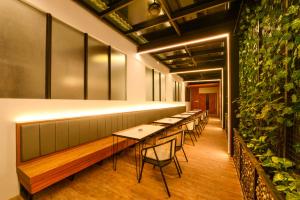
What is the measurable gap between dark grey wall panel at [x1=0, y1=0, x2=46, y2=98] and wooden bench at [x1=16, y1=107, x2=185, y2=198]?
1.89 ft

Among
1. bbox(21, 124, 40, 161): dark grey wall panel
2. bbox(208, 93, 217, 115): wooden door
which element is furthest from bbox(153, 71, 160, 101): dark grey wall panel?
bbox(208, 93, 217, 115): wooden door

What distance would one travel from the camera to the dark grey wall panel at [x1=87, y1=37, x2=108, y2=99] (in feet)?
11.2

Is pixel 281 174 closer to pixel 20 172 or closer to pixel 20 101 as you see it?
pixel 20 172

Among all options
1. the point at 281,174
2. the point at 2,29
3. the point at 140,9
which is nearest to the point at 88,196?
the point at 281,174

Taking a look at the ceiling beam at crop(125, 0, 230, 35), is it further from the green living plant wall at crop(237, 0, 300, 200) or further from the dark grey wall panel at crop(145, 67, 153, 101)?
the dark grey wall panel at crop(145, 67, 153, 101)

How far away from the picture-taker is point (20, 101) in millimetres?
2111

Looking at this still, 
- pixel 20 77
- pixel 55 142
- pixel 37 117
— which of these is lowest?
pixel 55 142

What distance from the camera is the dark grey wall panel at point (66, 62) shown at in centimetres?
265

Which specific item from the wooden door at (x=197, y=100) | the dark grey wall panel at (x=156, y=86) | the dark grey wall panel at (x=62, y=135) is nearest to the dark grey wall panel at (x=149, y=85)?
the dark grey wall panel at (x=156, y=86)

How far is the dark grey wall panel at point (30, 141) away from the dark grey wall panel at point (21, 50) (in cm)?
52

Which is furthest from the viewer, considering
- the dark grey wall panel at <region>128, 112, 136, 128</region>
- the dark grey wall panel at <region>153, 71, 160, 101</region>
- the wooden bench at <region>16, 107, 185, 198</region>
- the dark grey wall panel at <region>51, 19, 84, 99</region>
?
the dark grey wall panel at <region>153, 71, 160, 101</region>

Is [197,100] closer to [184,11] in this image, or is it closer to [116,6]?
[184,11]

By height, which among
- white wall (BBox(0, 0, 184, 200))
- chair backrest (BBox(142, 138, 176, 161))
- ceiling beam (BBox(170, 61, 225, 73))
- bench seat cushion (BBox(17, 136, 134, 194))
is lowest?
bench seat cushion (BBox(17, 136, 134, 194))

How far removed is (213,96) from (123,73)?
456 inches
